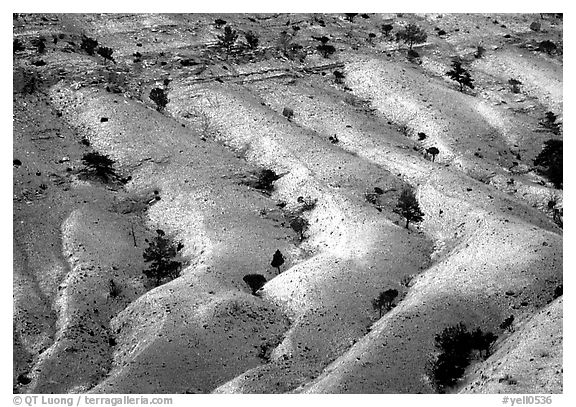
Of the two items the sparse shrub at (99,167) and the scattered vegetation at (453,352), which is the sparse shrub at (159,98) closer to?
the sparse shrub at (99,167)

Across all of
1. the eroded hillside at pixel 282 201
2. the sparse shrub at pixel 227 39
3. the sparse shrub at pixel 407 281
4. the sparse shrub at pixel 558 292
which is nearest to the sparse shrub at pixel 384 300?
the eroded hillside at pixel 282 201

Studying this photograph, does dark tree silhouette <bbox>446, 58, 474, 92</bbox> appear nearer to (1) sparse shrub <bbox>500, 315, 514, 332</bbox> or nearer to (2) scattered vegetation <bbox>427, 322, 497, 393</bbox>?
(1) sparse shrub <bbox>500, 315, 514, 332</bbox>

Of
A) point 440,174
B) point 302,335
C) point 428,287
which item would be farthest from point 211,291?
point 440,174

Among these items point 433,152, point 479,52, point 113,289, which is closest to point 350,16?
point 479,52

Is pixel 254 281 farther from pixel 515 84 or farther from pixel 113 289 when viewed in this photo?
pixel 515 84

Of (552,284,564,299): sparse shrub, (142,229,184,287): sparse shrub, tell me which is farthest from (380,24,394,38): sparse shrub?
(552,284,564,299): sparse shrub

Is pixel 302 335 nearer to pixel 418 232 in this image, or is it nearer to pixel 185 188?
pixel 418 232
